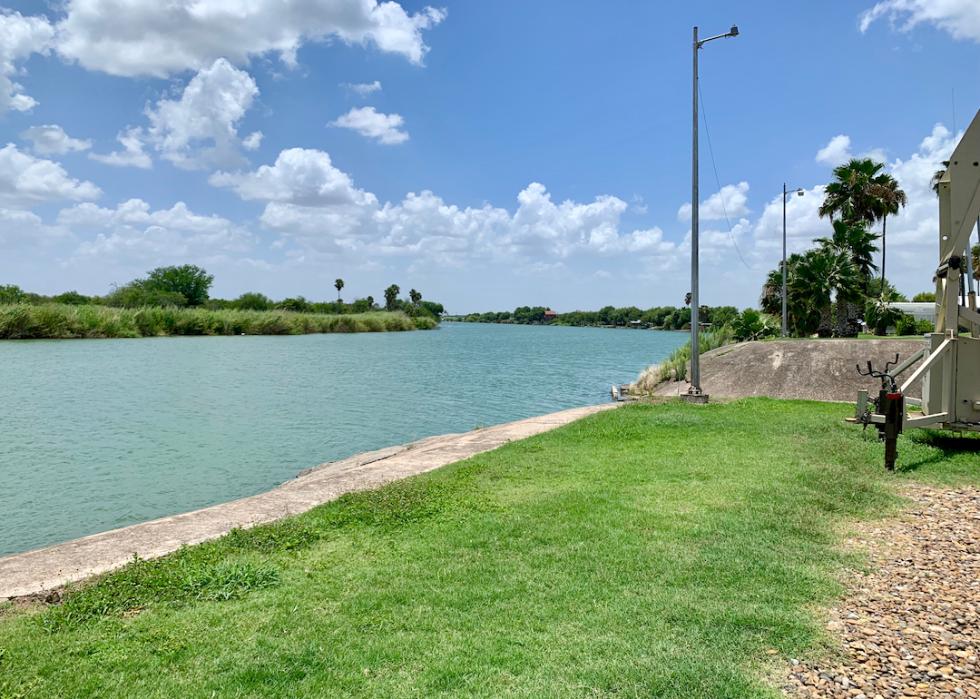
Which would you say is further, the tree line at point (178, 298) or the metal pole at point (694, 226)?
the tree line at point (178, 298)

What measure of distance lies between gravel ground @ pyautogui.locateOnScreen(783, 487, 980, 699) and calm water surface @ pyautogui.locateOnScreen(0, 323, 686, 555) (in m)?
11.0

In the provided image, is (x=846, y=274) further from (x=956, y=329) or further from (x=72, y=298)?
(x=72, y=298)

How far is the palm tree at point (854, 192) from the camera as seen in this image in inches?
1735

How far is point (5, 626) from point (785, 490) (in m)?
8.24

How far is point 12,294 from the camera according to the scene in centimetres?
8325

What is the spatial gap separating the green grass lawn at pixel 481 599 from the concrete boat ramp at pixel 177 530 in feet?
2.30

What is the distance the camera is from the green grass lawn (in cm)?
403

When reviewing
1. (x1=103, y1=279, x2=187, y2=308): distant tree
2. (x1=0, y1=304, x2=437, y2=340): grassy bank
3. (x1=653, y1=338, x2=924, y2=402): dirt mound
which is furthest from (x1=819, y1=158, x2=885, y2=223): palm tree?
(x1=103, y1=279, x2=187, y2=308): distant tree

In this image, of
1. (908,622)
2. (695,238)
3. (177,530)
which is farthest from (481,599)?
(695,238)

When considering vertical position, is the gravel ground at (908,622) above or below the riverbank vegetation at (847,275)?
below

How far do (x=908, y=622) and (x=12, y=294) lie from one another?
102 m

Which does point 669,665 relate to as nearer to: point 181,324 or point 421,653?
point 421,653

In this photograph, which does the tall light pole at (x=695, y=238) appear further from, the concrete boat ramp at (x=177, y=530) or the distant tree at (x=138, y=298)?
the distant tree at (x=138, y=298)

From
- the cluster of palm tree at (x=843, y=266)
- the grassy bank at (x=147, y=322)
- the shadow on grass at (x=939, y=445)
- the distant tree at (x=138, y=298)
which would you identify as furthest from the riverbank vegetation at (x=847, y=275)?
the distant tree at (x=138, y=298)
